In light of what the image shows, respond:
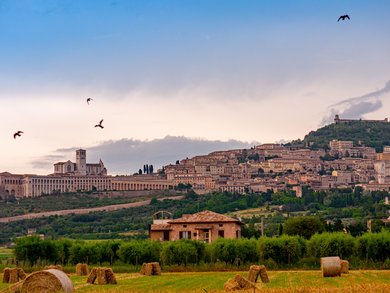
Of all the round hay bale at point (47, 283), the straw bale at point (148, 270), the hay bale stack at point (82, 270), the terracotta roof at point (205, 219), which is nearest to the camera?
the round hay bale at point (47, 283)

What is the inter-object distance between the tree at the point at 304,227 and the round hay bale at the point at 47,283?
38.9 metres

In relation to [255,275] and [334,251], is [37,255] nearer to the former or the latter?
[334,251]

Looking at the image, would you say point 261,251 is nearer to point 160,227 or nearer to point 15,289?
Answer: point 160,227

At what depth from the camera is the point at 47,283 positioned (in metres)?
26.8

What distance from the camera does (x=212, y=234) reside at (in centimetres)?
6322

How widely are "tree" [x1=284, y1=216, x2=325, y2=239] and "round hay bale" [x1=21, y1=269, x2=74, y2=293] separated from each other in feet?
128

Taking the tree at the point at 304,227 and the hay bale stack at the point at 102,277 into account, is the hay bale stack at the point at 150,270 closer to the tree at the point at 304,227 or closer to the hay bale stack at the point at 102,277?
the hay bale stack at the point at 102,277

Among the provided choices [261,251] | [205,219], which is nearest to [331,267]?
[261,251]

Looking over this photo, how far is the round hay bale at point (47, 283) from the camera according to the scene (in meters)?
26.5

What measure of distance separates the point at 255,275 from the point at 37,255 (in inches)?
952

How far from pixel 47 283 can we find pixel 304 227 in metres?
40.1

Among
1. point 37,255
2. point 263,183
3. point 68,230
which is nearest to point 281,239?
point 37,255

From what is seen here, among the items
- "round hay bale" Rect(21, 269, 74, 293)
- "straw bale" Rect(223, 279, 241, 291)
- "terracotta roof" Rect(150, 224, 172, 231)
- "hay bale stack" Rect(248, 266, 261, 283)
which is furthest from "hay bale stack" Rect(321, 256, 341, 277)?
"terracotta roof" Rect(150, 224, 172, 231)

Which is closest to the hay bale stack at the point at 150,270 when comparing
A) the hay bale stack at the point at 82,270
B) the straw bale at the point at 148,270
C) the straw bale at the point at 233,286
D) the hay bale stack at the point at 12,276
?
the straw bale at the point at 148,270
